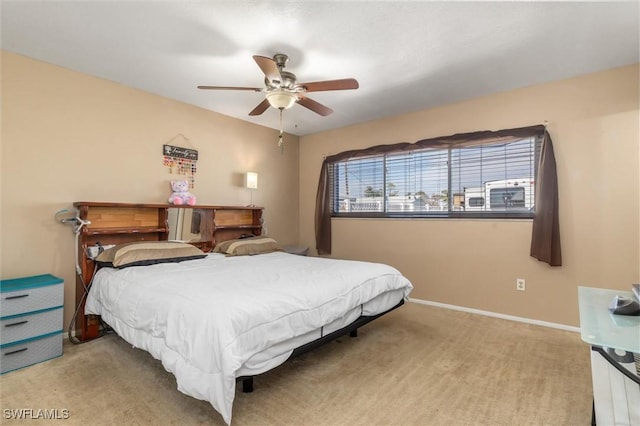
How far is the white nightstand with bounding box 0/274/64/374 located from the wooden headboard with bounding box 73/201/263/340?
0.38m

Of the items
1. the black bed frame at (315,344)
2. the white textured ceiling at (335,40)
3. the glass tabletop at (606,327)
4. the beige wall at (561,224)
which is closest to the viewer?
the glass tabletop at (606,327)

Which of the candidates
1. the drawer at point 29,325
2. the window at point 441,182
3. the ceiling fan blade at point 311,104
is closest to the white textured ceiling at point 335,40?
the ceiling fan blade at point 311,104

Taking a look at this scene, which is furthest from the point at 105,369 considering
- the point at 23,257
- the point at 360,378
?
the point at 360,378

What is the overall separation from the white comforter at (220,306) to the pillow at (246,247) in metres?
0.61

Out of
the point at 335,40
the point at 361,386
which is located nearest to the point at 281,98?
the point at 335,40

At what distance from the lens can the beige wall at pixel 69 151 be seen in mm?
2678

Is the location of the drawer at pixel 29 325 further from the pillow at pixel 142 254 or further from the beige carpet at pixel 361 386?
the pillow at pixel 142 254

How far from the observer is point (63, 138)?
2.94 metres

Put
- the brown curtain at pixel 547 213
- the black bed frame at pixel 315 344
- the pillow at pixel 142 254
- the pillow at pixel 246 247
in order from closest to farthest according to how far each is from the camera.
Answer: the black bed frame at pixel 315 344 < the pillow at pixel 142 254 < the brown curtain at pixel 547 213 < the pillow at pixel 246 247

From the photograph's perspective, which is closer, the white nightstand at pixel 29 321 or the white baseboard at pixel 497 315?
the white nightstand at pixel 29 321

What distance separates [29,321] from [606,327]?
369 centimetres

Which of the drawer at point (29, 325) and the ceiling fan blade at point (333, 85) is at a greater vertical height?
the ceiling fan blade at point (333, 85)

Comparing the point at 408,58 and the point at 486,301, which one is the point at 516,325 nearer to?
the point at 486,301

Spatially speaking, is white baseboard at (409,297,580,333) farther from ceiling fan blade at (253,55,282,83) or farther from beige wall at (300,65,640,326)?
ceiling fan blade at (253,55,282,83)
